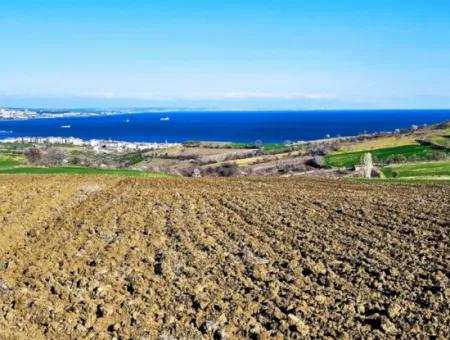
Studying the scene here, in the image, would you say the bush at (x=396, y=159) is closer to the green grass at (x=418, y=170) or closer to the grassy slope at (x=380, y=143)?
the green grass at (x=418, y=170)

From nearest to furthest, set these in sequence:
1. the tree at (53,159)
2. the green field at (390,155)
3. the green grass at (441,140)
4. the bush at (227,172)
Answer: the bush at (227,172) → the tree at (53,159) → the green field at (390,155) → the green grass at (441,140)

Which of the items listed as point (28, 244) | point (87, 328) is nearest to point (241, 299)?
point (87, 328)

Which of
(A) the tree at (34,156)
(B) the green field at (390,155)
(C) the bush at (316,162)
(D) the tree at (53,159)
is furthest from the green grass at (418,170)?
(A) the tree at (34,156)

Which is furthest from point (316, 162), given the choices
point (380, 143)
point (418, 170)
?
point (380, 143)

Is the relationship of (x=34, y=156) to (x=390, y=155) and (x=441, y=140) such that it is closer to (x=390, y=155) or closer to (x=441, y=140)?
(x=390, y=155)

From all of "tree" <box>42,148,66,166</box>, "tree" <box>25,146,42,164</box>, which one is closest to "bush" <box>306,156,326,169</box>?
"tree" <box>42,148,66,166</box>
